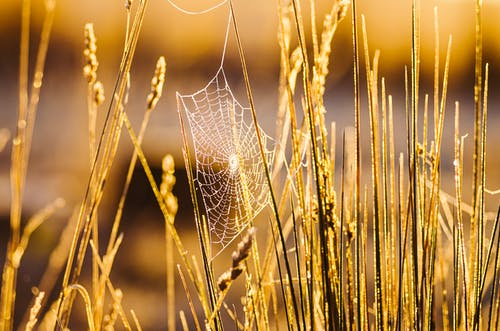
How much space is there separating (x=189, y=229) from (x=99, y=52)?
1599mm

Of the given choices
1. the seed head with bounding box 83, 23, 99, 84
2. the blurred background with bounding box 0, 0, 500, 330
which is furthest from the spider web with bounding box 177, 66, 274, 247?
the blurred background with bounding box 0, 0, 500, 330

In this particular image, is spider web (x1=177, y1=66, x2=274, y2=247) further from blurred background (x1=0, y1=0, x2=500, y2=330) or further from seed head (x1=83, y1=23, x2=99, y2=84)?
blurred background (x1=0, y1=0, x2=500, y2=330)

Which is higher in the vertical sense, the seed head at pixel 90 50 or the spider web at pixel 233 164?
the seed head at pixel 90 50

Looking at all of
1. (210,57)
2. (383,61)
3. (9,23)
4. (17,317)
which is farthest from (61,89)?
(383,61)

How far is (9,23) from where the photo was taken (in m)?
6.46

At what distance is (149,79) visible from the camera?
6578 mm

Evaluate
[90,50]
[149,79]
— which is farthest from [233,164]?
[149,79]

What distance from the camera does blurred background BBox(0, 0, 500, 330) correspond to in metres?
5.85

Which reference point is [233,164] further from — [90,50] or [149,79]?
[149,79]

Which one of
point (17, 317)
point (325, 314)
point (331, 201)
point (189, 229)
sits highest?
point (331, 201)

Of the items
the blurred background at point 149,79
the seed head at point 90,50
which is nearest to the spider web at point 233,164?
the seed head at point 90,50

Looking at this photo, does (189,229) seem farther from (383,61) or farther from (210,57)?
(383,61)

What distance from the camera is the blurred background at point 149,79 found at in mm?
5852

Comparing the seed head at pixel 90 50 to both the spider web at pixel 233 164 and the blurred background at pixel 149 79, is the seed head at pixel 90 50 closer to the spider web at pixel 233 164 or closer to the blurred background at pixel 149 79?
the spider web at pixel 233 164
